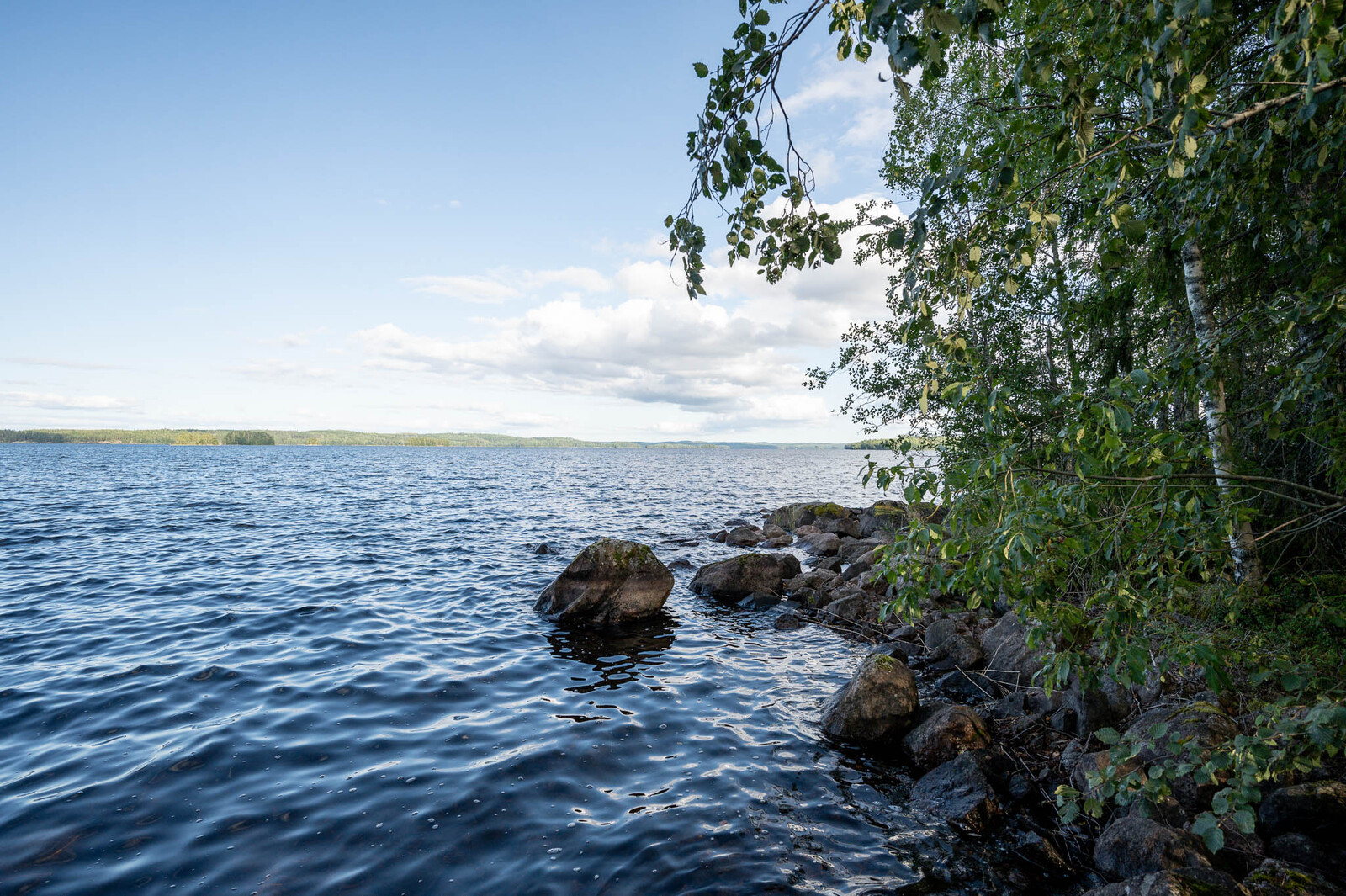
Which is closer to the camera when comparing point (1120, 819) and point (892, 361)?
point (1120, 819)

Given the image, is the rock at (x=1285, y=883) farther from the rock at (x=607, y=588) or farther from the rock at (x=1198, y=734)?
the rock at (x=607, y=588)

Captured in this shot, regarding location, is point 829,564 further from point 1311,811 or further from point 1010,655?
point 1311,811

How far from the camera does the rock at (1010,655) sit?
8.99m

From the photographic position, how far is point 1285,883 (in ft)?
14.6

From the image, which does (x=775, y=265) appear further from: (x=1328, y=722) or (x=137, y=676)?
(x=137, y=676)

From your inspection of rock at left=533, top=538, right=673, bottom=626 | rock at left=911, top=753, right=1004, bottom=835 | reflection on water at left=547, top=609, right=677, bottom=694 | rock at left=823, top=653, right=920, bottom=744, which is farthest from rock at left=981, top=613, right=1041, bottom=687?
rock at left=533, top=538, right=673, bottom=626

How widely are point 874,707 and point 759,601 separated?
23.4 feet

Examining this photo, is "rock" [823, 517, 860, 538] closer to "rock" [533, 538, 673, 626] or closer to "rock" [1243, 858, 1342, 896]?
"rock" [533, 538, 673, 626]

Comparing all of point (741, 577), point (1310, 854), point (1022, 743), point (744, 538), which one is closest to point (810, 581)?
point (741, 577)

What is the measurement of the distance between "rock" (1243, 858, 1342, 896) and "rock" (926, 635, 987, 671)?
18.3ft

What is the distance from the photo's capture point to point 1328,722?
320 cm

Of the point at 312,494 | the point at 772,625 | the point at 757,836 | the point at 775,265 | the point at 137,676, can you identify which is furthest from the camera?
the point at 312,494

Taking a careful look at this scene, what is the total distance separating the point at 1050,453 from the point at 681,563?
50.4ft

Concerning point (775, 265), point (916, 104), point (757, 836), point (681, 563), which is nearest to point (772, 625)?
point (681, 563)
